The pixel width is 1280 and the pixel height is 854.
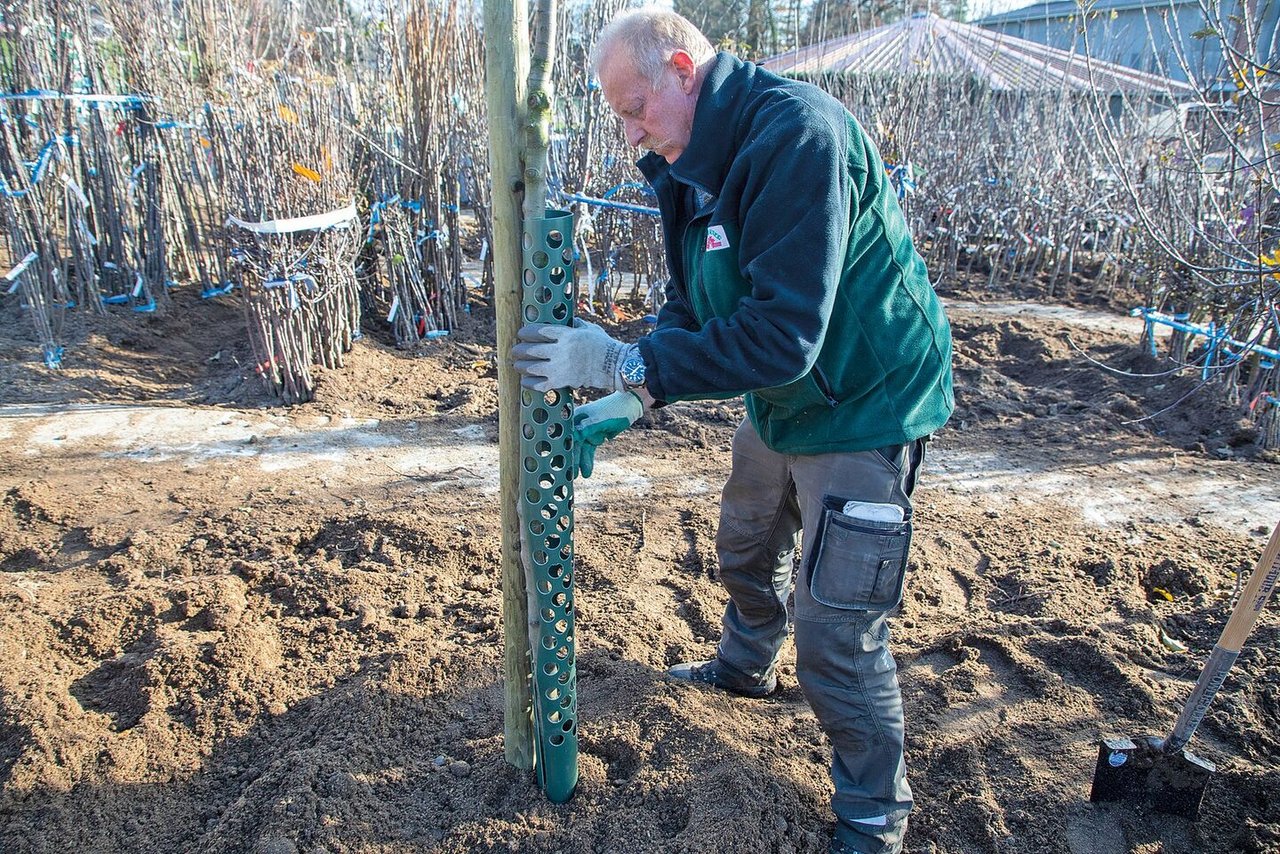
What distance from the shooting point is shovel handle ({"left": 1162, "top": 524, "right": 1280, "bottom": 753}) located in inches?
73.9

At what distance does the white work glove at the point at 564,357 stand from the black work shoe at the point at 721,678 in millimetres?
1194

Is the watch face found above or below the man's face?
below

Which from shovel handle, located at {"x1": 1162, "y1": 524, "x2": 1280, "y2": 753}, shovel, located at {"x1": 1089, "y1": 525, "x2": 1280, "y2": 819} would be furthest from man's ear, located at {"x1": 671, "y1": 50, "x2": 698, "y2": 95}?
shovel, located at {"x1": 1089, "y1": 525, "x2": 1280, "y2": 819}

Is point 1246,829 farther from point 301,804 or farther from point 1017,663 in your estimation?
point 301,804

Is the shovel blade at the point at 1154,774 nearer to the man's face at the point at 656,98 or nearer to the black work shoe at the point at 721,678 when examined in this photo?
the black work shoe at the point at 721,678

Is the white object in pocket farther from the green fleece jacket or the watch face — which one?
the watch face

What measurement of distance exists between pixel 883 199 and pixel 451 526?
2.30m

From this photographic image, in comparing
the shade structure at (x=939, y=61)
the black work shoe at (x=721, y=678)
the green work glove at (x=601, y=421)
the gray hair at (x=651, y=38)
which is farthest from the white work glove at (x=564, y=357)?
the shade structure at (x=939, y=61)

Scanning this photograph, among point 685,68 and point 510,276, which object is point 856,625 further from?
point 685,68

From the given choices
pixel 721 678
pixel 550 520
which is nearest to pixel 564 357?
pixel 550 520

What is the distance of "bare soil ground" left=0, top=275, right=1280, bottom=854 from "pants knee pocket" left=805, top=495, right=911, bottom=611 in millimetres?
580

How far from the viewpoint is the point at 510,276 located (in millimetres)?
1717

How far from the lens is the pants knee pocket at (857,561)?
5.99 feet

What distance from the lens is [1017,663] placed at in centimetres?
270
